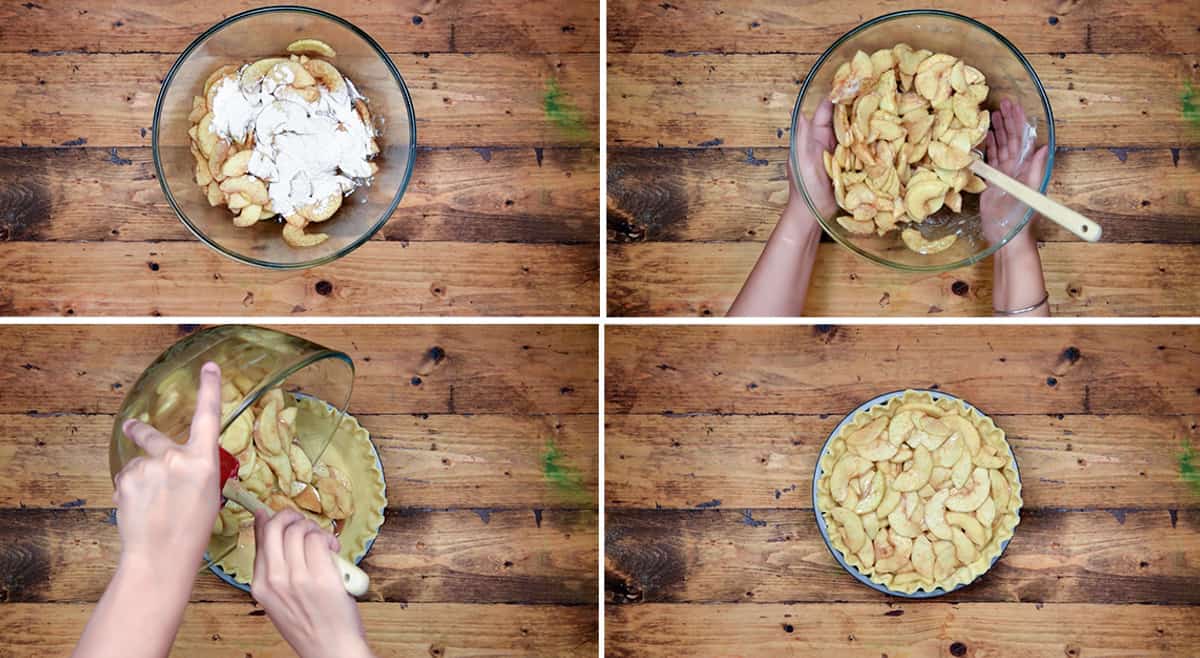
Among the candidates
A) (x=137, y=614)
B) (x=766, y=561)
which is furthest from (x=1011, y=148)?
(x=137, y=614)

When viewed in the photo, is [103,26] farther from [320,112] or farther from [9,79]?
[320,112]

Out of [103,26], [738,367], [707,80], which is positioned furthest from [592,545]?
[103,26]

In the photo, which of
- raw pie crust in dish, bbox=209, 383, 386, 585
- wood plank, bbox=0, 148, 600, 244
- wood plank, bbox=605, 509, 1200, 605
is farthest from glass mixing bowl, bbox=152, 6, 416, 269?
wood plank, bbox=605, 509, 1200, 605

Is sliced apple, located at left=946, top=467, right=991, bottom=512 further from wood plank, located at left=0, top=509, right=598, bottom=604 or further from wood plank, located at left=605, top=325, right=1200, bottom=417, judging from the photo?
wood plank, located at left=0, top=509, right=598, bottom=604

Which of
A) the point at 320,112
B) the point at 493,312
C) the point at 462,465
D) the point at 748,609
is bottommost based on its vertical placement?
the point at 748,609

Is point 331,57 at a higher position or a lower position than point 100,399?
higher

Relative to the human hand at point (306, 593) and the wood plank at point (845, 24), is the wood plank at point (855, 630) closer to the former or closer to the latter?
the human hand at point (306, 593)
